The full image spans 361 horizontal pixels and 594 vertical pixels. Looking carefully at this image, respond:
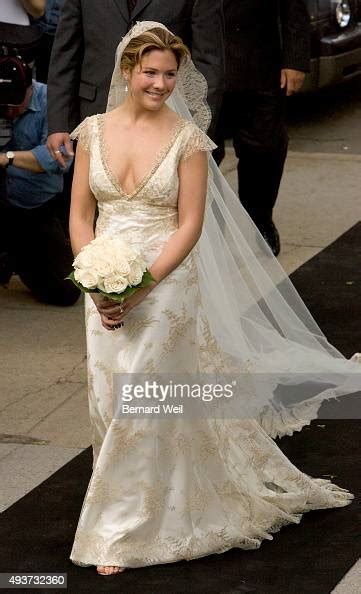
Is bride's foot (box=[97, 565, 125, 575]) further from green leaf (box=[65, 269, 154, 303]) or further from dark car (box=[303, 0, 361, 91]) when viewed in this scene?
dark car (box=[303, 0, 361, 91])

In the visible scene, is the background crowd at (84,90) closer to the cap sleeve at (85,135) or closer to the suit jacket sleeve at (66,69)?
the suit jacket sleeve at (66,69)

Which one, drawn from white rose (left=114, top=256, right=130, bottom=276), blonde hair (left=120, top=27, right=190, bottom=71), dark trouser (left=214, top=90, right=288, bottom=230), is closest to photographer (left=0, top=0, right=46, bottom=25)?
dark trouser (left=214, top=90, right=288, bottom=230)

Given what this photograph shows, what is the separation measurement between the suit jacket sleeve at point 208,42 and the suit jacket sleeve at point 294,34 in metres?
1.64

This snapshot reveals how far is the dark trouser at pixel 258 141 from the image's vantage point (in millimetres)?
8406

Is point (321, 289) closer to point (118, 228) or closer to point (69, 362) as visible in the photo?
point (69, 362)

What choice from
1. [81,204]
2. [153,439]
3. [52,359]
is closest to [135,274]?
[81,204]

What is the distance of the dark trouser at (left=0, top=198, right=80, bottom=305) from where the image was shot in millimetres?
7543

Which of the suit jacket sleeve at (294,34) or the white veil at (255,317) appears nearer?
the white veil at (255,317)

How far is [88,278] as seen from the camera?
4668mm

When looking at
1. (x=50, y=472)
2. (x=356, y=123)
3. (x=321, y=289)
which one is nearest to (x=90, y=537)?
(x=50, y=472)

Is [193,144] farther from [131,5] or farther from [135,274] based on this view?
[131,5]

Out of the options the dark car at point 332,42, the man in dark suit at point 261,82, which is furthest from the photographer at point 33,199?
the dark car at point 332,42

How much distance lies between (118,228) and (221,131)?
3376 mm

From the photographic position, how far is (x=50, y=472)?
5.72 m
